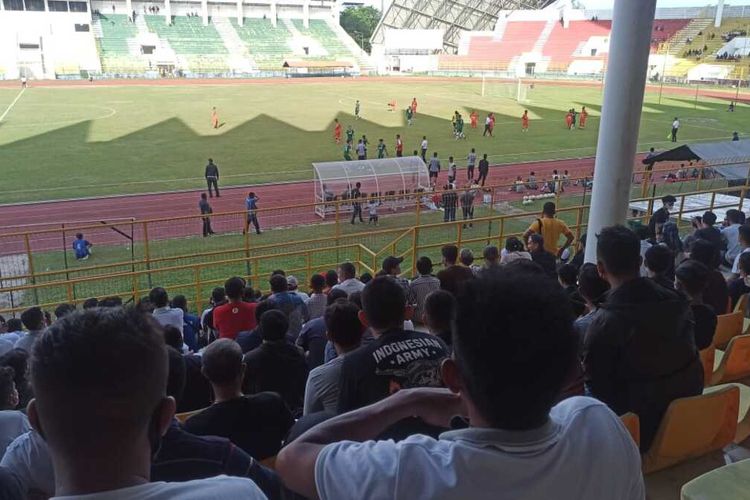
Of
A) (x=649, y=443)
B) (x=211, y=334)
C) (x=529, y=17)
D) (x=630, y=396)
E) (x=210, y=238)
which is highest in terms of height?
(x=529, y=17)

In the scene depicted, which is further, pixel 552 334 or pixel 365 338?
pixel 365 338

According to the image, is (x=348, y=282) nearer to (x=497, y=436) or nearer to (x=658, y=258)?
(x=658, y=258)

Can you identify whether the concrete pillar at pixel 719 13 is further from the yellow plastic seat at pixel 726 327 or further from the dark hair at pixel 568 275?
the yellow plastic seat at pixel 726 327

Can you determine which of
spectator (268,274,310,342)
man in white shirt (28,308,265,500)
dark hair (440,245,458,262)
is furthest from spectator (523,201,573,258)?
man in white shirt (28,308,265,500)

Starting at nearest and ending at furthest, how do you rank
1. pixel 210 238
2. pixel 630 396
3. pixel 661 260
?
pixel 630 396
pixel 661 260
pixel 210 238

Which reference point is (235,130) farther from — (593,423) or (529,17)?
(529,17)

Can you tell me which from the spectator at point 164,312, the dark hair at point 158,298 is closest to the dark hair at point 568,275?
the spectator at point 164,312

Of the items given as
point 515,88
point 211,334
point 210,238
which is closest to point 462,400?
point 211,334

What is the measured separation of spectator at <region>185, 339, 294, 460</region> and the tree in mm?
113491

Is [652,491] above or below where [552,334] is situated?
below

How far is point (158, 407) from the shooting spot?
149cm

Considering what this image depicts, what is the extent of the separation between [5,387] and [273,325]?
5.59ft

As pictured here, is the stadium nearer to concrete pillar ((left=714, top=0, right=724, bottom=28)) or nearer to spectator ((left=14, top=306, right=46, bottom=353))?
spectator ((left=14, top=306, right=46, bottom=353))

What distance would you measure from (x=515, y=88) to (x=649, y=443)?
190 feet
